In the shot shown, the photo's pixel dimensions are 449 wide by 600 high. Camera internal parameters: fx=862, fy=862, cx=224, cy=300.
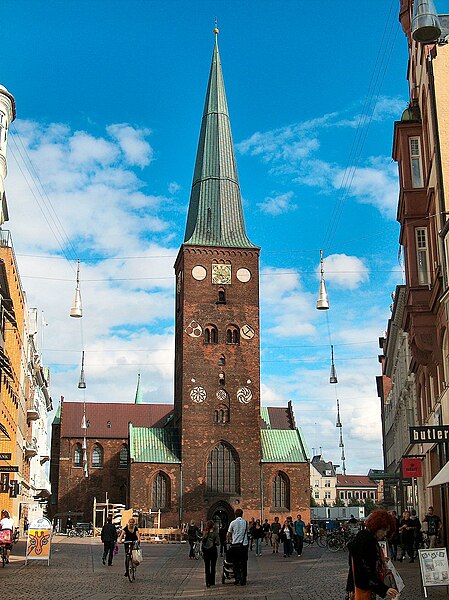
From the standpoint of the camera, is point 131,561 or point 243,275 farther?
Result: point 243,275

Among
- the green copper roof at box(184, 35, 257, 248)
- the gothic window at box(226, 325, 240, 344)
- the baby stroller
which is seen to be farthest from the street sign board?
the green copper roof at box(184, 35, 257, 248)

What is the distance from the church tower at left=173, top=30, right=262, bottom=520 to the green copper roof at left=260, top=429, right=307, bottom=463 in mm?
2365

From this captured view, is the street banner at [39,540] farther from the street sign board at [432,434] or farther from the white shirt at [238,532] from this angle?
the street sign board at [432,434]

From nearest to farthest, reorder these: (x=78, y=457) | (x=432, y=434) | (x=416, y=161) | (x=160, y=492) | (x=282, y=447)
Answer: (x=432, y=434) → (x=416, y=161) → (x=160, y=492) → (x=282, y=447) → (x=78, y=457)

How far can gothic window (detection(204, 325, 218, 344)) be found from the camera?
253ft

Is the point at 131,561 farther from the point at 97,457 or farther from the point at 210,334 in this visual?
the point at 97,457

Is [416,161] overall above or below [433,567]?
above

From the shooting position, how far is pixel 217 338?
7700cm

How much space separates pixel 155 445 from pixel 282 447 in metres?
11.5

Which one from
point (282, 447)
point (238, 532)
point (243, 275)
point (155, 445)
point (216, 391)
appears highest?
point (243, 275)

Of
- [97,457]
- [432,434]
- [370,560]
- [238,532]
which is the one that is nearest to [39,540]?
[238,532]

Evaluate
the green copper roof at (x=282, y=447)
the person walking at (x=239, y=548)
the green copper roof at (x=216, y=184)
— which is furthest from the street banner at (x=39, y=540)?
the green copper roof at (x=216, y=184)

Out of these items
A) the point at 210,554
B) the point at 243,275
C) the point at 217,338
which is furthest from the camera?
the point at 243,275

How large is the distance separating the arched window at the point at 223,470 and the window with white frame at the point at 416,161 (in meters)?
47.4
